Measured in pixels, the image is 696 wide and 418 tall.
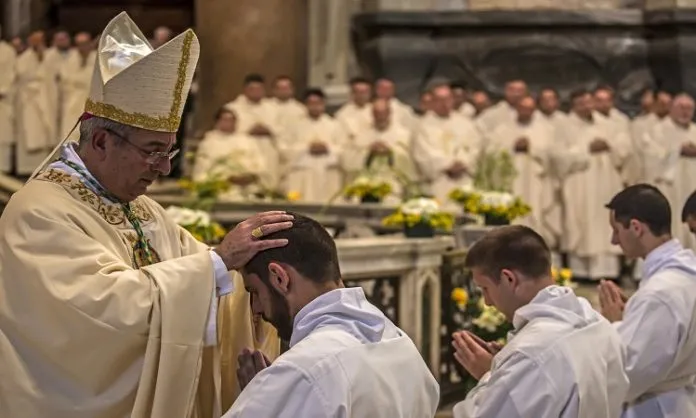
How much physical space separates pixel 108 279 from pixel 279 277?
27.3 inches

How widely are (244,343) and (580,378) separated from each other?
98 cm

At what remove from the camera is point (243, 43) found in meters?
14.1

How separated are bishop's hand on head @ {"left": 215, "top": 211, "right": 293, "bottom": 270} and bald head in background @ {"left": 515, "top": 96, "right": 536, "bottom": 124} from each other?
915 centimetres

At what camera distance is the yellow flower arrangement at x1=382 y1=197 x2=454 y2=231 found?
24.6 feet

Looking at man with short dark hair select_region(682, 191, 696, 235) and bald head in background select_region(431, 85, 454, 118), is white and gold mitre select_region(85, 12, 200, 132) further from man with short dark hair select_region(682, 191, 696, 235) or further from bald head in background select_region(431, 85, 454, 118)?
bald head in background select_region(431, 85, 454, 118)

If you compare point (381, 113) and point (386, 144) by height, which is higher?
point (381, 113)

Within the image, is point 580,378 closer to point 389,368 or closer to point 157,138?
point 389,368

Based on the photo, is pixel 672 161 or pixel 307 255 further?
pixel 672 161

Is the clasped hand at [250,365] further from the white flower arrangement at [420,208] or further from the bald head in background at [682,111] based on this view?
the bald head in background at [682,111]

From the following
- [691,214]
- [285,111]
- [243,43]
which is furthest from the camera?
[243,43]

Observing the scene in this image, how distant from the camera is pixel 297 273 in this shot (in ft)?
9.30

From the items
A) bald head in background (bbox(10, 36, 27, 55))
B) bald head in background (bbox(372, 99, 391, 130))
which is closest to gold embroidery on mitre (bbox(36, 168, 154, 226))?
bald head in background (bbox(372, 99, 391, 130))

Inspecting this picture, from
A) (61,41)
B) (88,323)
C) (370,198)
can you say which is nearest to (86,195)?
(88,323)

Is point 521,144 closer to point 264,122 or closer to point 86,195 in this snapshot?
point 264,122
